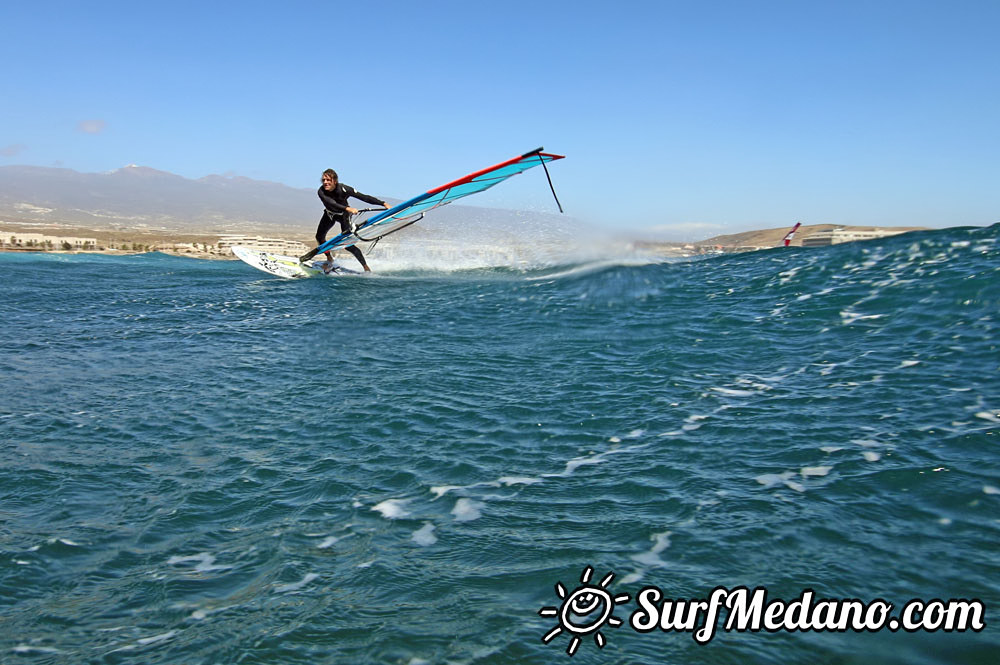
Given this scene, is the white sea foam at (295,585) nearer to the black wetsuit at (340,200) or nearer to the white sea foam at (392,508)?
the white sea foam at (392,508)

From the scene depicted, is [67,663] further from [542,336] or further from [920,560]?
[542,336]

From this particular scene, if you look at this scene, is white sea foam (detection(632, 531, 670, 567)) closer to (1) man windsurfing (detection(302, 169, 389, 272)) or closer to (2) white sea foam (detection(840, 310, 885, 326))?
(2) white sea foam (detection(840, 310, 885, 326))

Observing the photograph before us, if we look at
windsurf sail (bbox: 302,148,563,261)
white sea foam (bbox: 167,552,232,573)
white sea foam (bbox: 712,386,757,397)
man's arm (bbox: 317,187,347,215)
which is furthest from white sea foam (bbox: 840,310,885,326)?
man's arm (bbox: 317,187,347,215)

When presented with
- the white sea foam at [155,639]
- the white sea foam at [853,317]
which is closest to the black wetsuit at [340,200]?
the white sea foam at [853,317]

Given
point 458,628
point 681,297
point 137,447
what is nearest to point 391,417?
point 137,447

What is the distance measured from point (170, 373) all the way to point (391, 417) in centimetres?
309

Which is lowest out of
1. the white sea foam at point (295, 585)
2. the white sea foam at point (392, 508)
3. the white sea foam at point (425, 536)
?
the white sea foam at point (295, 585)

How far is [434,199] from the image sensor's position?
13.8 metres

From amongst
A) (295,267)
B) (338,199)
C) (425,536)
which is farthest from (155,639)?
(295,267)

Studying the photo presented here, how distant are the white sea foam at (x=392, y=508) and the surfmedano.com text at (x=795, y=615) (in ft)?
4.87

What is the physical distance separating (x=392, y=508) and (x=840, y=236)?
15.9 meters

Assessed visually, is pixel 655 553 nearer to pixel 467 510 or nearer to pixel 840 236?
pixel 467 510

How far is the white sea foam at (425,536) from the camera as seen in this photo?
3.38m

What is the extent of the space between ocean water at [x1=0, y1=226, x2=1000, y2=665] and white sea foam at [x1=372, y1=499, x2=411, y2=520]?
2 centimetres
